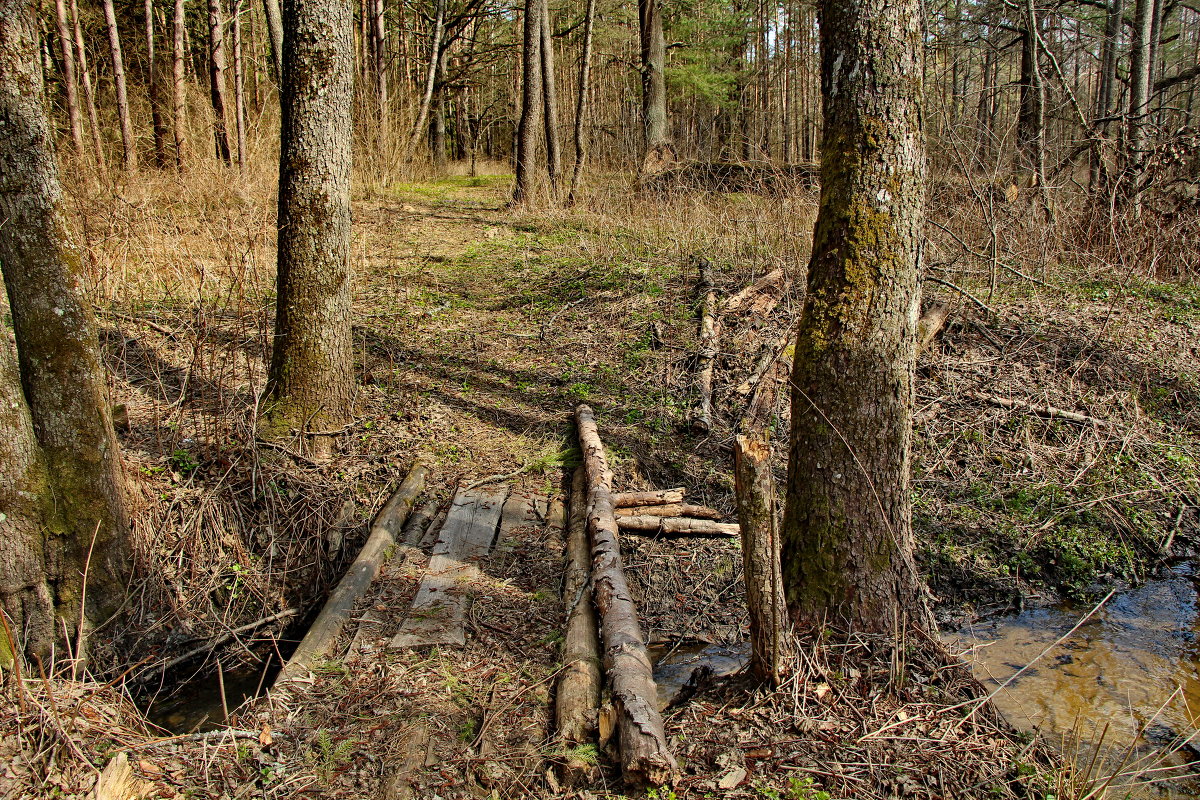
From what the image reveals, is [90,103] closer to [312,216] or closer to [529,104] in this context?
[529,104]

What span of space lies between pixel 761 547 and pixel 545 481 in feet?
9.04

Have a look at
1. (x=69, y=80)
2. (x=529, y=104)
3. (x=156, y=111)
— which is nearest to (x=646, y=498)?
(x=69, y=80)

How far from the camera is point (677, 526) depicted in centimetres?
505

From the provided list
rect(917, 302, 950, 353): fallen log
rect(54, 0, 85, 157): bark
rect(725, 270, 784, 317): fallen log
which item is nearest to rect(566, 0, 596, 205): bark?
rect(725, 270, 784, 317): fallen log

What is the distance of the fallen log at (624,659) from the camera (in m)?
2.63

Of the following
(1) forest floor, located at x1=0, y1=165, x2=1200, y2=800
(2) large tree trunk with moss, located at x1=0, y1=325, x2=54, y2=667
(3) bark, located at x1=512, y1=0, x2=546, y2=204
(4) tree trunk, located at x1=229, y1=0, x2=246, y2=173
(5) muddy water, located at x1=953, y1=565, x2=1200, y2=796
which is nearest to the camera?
(1) forest floor, located at x1=0, y1=165, x2=1200, y2=800

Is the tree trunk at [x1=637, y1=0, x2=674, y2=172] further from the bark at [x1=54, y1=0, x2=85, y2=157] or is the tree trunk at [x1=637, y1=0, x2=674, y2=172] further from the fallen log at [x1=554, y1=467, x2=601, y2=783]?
the fallen log at [x1=554, y1=467, x2=601, y2=783]

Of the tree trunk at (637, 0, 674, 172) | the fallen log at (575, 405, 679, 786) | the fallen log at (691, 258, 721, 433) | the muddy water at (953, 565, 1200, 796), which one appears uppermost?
the tree trunk at (637, 0, 674, 172)

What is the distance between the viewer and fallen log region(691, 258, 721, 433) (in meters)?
6.23

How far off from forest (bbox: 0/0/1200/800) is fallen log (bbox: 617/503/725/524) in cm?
3

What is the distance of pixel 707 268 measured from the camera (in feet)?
29.9

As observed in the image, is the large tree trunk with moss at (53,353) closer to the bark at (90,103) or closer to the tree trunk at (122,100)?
the bark at (90,103)

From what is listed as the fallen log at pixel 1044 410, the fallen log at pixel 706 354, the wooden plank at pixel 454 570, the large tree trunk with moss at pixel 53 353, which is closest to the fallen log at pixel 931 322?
the fallen log at pixel 1044 410

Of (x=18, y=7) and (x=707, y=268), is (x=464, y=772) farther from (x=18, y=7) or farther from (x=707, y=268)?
(x=707, y=268)
